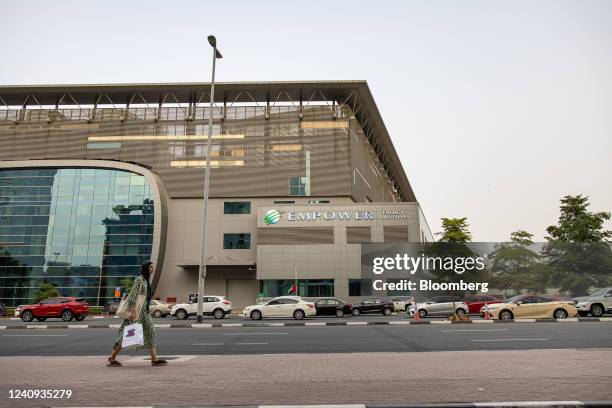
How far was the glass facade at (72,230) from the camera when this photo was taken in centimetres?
5166

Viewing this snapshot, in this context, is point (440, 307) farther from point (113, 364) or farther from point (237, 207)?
point (237, 207)

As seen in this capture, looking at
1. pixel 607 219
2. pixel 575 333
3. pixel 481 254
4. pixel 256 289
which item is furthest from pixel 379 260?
pixel 575 333

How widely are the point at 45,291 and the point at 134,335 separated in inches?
1913

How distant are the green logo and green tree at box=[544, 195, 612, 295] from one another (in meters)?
28.1

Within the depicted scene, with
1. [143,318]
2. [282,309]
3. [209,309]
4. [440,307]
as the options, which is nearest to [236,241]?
[209,309]

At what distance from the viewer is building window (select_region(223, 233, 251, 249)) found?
55.2 metres

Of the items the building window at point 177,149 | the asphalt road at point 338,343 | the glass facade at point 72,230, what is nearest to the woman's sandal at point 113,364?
the asphalt road at point 338,343

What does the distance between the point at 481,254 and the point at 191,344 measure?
3880 centimetres

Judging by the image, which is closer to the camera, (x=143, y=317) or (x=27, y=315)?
(x=143, y=317)

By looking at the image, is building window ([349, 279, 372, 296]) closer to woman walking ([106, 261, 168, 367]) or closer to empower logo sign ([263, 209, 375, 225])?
empower logo sign ([263, 209, 375, 225])

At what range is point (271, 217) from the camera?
52219 millimetres

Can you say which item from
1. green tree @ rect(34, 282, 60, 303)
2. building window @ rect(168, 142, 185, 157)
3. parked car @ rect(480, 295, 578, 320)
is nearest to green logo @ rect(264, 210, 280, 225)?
building window @ rect(168, 142, 185, 157)

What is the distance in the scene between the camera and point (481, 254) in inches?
1804

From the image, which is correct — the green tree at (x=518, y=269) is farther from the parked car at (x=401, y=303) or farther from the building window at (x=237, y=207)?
the building window at (x=237, y=207)
